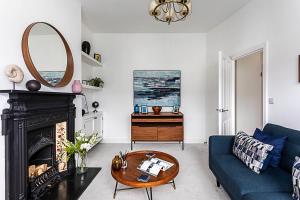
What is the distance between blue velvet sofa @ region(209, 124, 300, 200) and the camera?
1499 millimetres

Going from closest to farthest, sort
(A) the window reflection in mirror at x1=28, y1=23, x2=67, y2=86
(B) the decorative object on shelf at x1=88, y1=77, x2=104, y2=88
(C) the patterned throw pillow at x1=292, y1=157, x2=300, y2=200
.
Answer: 1. (C) the patterned throw pillow at x1=292, y1=157, x2=300, y2=200
2. (A) the window reflection in mirror at x1=28, y1=23, x2=67, y2=86
3. (B) the decorative object on shelf at x1=88, y1=77, x2=104, y2=88

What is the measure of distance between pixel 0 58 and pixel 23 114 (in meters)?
0.52

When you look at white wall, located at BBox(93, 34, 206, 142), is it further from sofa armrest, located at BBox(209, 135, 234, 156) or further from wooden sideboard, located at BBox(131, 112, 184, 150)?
sofa armrest, located at BBox(209, 135, 234, 156)

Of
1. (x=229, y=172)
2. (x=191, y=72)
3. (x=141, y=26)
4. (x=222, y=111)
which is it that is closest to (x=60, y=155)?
(x=229, y=172)

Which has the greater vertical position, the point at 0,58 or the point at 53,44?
the point at 53,44

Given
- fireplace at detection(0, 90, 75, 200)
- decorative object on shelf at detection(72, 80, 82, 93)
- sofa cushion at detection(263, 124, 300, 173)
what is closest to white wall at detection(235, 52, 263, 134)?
sofa cushion at detection(263, 124, 300, 173)

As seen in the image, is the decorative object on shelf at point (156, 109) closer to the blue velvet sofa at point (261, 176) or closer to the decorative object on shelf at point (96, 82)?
the decorative object on shelf at point (96, 82)

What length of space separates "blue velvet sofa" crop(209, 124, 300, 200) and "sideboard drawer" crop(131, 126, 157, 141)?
1.80 metres

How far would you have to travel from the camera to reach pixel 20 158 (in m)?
1.67

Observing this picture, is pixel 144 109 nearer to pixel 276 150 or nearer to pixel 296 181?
pixel 276 150

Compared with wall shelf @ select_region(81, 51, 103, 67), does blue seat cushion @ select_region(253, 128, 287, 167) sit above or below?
below

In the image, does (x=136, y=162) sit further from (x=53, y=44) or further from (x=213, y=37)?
(x=213, y=37)

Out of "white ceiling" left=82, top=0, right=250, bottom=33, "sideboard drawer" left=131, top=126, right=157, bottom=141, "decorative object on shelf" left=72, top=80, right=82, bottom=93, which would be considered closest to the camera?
"decorative object on shelf" left=72, top=80, right=82, bottom=93

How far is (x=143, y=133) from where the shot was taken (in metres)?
4.01
